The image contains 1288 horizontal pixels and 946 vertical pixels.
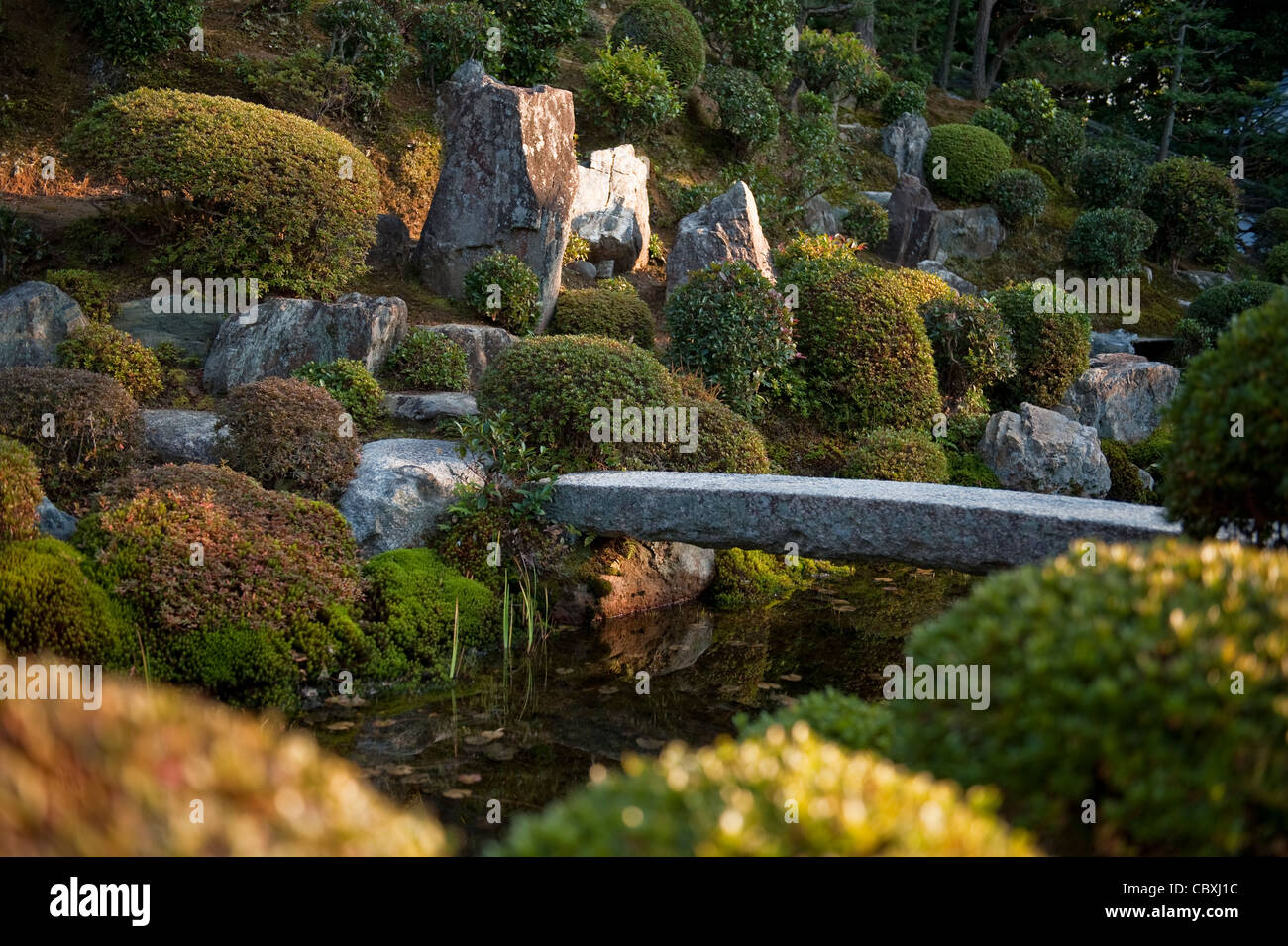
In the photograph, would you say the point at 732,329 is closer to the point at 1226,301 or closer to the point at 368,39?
the point at 368,39

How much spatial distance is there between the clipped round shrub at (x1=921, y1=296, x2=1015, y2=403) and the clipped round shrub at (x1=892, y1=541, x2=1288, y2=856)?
9064 millimetres

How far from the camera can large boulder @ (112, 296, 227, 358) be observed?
9867mm

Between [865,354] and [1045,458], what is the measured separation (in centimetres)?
230

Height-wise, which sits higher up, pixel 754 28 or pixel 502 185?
pixel 754 28

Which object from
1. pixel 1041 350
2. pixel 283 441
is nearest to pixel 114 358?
pixel 283 441

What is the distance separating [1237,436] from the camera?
4215mm

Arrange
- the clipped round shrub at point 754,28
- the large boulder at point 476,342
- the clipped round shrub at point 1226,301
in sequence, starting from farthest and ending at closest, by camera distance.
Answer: the clipped round shrub at point 754,28
the clipped round shrub at point 1226,301
the large boulder at point 476,342

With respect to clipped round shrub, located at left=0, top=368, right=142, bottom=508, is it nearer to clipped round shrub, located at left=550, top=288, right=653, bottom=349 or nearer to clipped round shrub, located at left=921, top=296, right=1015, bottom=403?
clipped round shrub, located at left=550, top=288, right=653, bottom=349

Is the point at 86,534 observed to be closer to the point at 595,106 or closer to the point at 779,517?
the point at 779,517

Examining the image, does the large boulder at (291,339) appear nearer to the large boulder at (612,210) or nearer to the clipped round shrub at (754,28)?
the large boulder at (612,210)

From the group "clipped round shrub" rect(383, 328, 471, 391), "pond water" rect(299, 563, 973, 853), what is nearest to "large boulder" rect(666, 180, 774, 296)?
"clipped round shrub" rect(383, 328, 471, 391)

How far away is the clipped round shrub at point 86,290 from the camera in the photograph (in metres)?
9.73

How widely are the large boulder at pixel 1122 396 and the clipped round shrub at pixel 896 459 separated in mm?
3897

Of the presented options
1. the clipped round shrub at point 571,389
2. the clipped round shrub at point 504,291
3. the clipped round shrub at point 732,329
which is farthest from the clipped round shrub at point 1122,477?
the clipped round shrub at point 504,291
